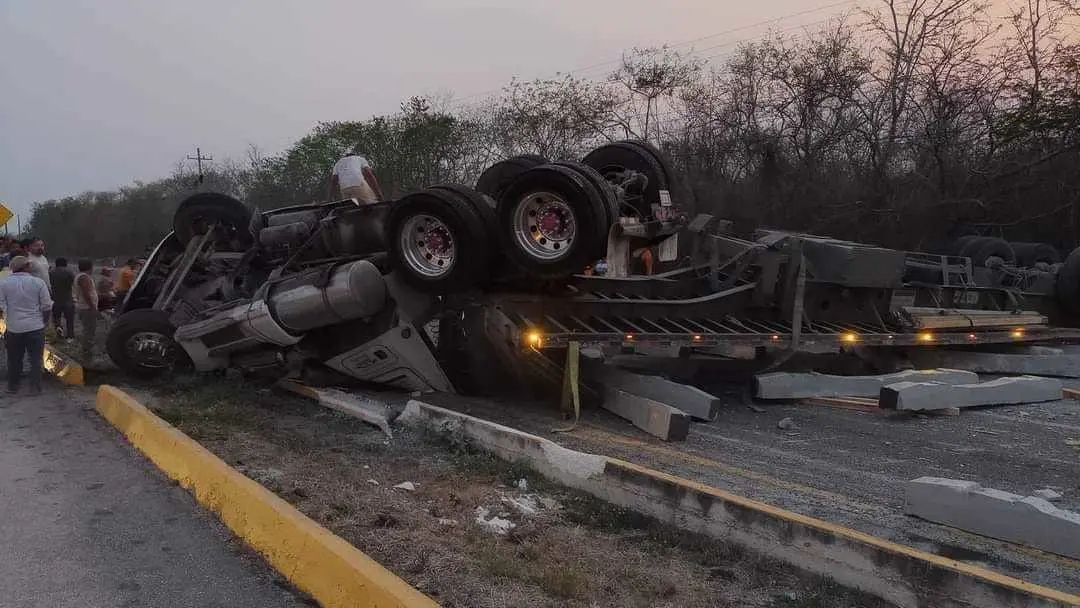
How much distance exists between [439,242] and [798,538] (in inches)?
170

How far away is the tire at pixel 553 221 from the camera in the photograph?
606cm

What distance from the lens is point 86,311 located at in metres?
9.94

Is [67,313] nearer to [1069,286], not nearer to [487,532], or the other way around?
[487,532]

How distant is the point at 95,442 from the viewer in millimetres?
6137

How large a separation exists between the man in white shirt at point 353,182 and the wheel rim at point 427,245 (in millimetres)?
1395

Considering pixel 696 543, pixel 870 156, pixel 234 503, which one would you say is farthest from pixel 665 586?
pixel 870 156

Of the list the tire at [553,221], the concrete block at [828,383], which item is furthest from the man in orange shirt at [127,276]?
the concrete block at [828,383]

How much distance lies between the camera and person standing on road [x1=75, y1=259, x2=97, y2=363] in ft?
32.2

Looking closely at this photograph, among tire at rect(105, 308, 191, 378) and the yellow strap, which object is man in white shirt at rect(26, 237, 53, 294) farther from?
the yellow strap

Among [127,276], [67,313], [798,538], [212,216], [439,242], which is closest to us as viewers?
[798,538]

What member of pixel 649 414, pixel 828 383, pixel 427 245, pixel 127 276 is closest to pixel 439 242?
pixel 427 245

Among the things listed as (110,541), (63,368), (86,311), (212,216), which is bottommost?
(110,541)

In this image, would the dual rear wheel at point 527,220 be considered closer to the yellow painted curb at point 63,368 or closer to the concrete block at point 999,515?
the concrete block at point 999,515

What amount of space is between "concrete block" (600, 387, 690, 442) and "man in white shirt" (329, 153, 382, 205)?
3.41 metres
